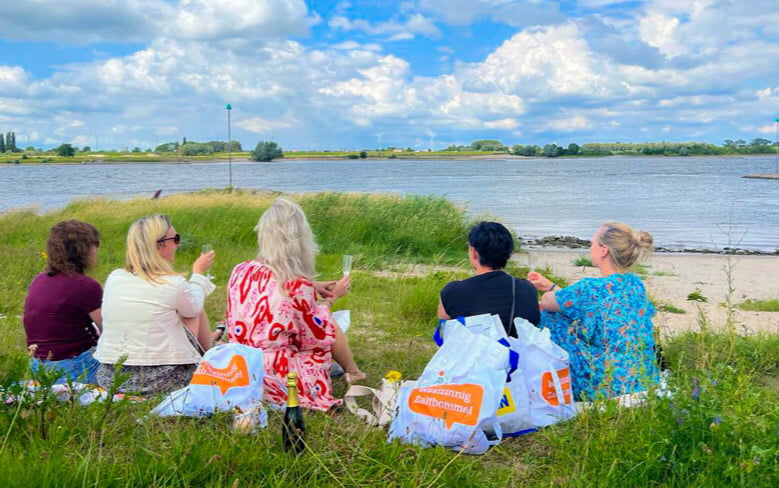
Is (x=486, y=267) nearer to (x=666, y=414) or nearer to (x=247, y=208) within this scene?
(x=666, y=414)

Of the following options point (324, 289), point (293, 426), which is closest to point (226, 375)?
point (293, 426)

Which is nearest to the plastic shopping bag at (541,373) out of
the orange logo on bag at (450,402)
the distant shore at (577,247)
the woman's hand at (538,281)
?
the orange logo on bag at (450,402)

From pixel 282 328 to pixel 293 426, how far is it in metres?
1.02

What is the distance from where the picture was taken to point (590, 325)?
3.92m

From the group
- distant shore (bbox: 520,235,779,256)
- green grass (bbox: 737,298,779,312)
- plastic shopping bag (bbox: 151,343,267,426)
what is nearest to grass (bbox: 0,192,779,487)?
plastic shopping bag (bbox: 151,343,267,426)

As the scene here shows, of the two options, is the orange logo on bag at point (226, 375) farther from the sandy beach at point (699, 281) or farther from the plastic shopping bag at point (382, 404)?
the sandy beach at point (699, 281)

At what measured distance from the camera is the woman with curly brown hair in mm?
4164

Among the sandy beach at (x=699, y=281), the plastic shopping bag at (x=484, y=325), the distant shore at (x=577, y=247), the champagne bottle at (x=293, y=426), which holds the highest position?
the plastic shopping bag at (x=484, y=325)

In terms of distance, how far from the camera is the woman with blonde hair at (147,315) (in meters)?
4.01

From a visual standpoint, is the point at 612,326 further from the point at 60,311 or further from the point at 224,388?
the point at 60,311

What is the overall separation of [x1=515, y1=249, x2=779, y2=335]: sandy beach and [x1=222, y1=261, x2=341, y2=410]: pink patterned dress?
354 centimetres

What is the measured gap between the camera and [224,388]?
340cm

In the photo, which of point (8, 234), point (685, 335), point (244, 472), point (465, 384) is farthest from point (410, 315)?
point (8, 234)

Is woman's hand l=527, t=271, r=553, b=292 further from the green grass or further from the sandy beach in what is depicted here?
the green grass
